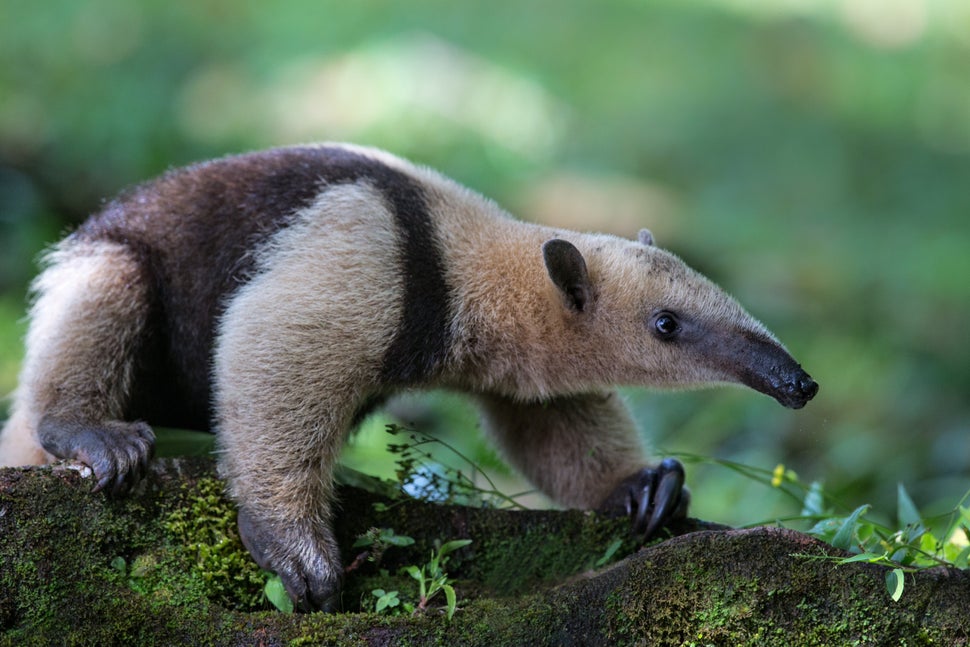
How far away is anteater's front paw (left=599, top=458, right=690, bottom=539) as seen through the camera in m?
5.10

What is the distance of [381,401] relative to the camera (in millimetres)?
5469

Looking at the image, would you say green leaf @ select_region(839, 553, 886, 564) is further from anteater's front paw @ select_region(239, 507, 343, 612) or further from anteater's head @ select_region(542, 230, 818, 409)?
anteater's front paw @ select_region(239, 507, 343, 612)

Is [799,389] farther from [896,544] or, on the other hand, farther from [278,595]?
[278,595]

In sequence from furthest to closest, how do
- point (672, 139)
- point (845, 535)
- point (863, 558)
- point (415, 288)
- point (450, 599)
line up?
point (672, 139)
point (415, 288)
point (845, 535)
point (450, 599)
point (863, 558)

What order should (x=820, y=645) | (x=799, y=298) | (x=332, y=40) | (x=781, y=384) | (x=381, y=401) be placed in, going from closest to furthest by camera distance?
1. (x=820, y=645)
2. (x=781, y=384)
3. (x=381, y=401)
4. (x=332, y=40)
5. (x=799, y=298)

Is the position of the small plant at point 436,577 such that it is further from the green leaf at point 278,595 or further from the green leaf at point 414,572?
the green leaf at point 278,595

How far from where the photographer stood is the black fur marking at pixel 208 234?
17.5 ft

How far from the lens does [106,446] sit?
4.61 meters

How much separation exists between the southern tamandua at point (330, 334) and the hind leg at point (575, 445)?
12 mm

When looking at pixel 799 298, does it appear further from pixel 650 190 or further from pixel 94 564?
pixel 94 564

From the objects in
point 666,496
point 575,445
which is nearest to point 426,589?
point 666,496

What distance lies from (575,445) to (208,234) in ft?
7.09

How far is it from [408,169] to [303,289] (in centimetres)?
108

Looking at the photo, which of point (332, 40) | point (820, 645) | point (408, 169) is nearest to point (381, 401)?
point (408, 169)
